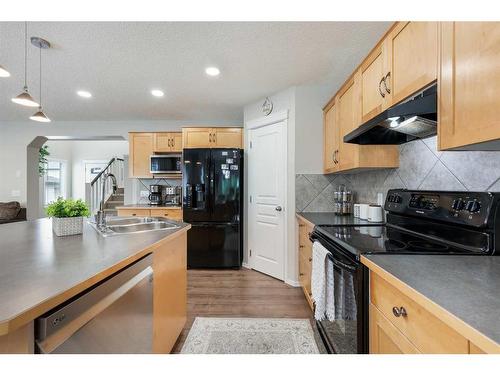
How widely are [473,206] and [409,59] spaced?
82cm

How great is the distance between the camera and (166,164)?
418cm

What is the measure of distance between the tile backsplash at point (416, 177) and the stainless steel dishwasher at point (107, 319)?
171 cm

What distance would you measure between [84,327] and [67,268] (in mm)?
201

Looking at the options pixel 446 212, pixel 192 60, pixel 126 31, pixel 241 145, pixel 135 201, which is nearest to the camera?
pixel 446 212

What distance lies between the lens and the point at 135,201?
4.76 m

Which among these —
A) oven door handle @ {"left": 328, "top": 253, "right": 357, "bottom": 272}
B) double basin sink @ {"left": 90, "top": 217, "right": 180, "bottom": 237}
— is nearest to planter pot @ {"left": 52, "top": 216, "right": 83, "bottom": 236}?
double basin sink @ {"left": 90, "top": 217, "right": 180, "bottom": 237}

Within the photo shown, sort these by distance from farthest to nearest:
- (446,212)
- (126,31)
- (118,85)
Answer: (118,85)
(126,31)
(446,212)

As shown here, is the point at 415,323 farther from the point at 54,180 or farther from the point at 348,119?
the point at 54,180

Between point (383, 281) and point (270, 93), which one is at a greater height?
point (270, 93)

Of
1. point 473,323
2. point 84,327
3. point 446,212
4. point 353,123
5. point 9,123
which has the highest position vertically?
point 9,123

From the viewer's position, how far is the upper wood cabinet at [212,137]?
3.95 m

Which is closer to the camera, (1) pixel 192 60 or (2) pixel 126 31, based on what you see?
(2) pixel 126 31

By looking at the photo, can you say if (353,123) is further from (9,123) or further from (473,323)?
(9,123)
